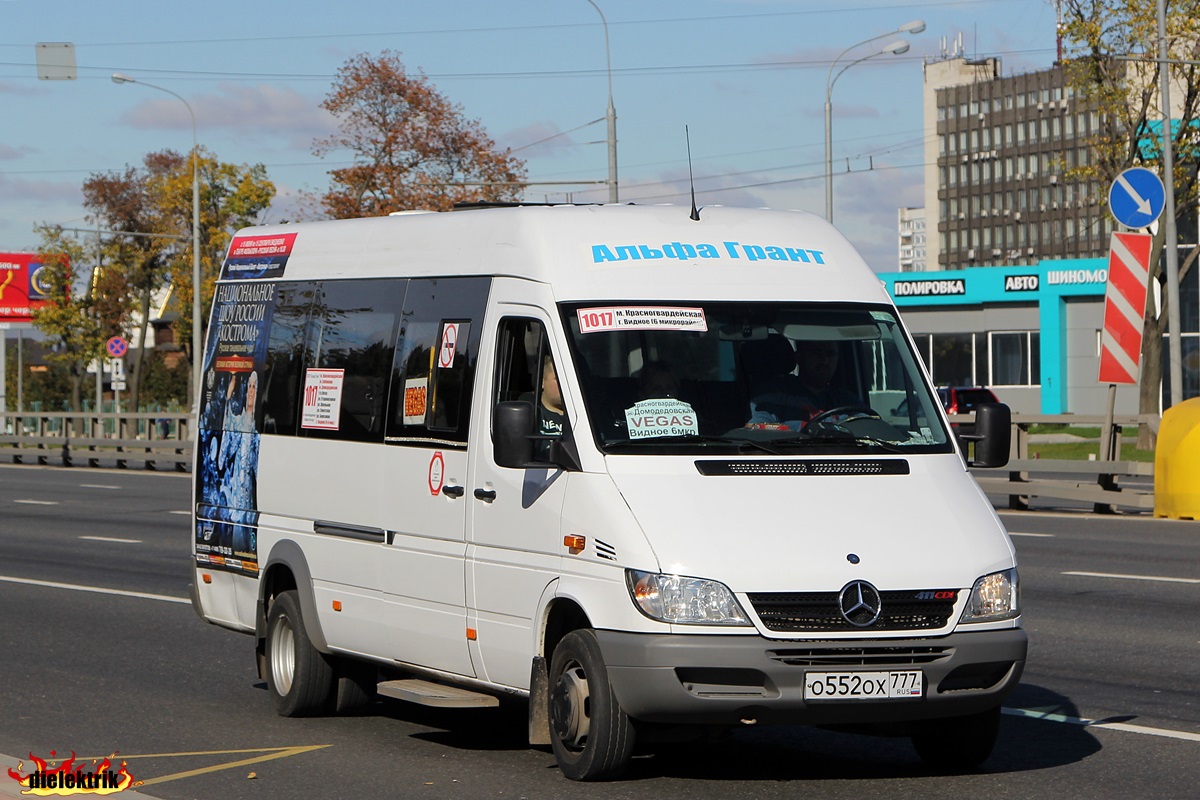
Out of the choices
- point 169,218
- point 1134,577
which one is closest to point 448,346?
point 1134,577

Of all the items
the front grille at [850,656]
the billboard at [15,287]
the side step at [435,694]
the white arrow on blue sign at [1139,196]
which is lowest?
the side step at [435,694]

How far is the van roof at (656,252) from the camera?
26.7ft

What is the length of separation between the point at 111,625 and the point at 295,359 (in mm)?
4430

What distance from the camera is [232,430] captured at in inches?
419

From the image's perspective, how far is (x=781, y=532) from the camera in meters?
7.12

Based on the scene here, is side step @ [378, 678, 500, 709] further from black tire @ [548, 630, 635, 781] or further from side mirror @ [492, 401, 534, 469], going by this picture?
side mirror @ [492, 401, 534, 469]

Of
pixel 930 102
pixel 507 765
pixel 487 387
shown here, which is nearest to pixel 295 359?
pixel 487 387

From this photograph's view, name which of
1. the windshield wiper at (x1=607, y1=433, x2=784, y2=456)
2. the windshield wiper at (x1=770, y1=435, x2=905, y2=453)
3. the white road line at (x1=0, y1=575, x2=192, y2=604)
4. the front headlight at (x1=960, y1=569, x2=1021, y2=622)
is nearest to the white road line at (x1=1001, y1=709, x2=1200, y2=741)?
the front headlight at (x1=960, y1=569, x2=1021, y2=622)

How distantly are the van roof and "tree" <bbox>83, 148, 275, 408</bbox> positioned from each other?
213 ft

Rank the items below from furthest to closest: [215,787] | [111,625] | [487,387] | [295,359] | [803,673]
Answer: [111,625] < [295,359] < [487,387] < [215,787] < [803,673]

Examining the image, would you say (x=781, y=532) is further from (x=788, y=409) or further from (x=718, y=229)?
(x=718, y=229)

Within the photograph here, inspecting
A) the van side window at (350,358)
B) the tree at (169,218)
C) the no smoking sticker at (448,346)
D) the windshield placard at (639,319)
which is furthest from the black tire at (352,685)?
the tree at (169,218)

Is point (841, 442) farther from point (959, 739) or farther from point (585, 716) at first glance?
point (585, 716)

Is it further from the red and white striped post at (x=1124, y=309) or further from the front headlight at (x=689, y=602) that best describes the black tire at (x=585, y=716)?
the red and white striped post at (x=1124, y=309)
